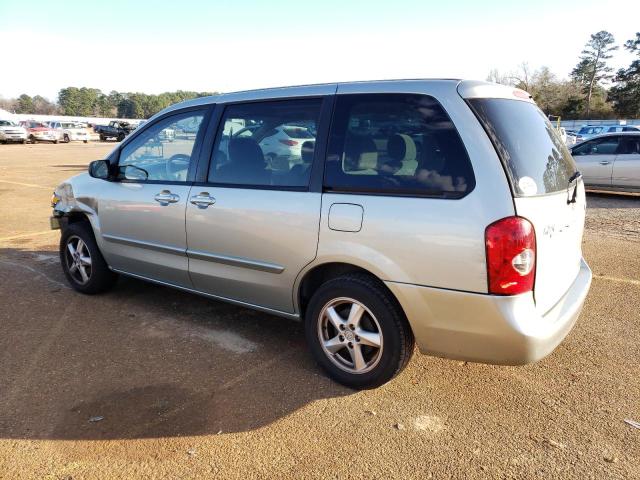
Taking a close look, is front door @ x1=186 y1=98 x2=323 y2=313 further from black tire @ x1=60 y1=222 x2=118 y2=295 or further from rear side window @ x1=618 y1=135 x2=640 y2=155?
rear side window @ x1=618 y1=135 x2=640 y2=155

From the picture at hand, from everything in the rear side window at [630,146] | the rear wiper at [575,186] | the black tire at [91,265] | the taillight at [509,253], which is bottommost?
the black tire at [91,265]

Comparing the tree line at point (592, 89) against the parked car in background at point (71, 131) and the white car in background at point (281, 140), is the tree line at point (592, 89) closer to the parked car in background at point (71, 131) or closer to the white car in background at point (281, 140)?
the parked car in background at point (71, 131)

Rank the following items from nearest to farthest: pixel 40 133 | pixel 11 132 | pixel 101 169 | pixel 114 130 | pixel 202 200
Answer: pixel 202 200
pixel 101 169
pixel 11 132
pixel 40 133
pixel 114 130

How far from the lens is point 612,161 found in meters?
11.1

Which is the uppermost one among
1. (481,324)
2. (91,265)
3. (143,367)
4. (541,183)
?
(541,183)

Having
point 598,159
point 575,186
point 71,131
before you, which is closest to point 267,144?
point 575,186

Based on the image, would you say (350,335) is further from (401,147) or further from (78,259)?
(78,259)

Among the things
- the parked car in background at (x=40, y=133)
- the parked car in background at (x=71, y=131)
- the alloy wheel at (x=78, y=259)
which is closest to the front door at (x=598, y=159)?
the alloy wheel at (x=78, y=259)

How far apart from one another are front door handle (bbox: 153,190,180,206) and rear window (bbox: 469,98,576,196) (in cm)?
231

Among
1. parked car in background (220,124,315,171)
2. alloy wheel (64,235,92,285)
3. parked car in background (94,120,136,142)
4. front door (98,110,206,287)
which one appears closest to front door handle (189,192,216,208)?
front door (98,110,206,287)

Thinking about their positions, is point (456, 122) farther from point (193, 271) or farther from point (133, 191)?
point (133, 191)

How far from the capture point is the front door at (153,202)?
396 cm

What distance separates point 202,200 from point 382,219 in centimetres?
151

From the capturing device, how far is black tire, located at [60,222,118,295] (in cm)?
473
